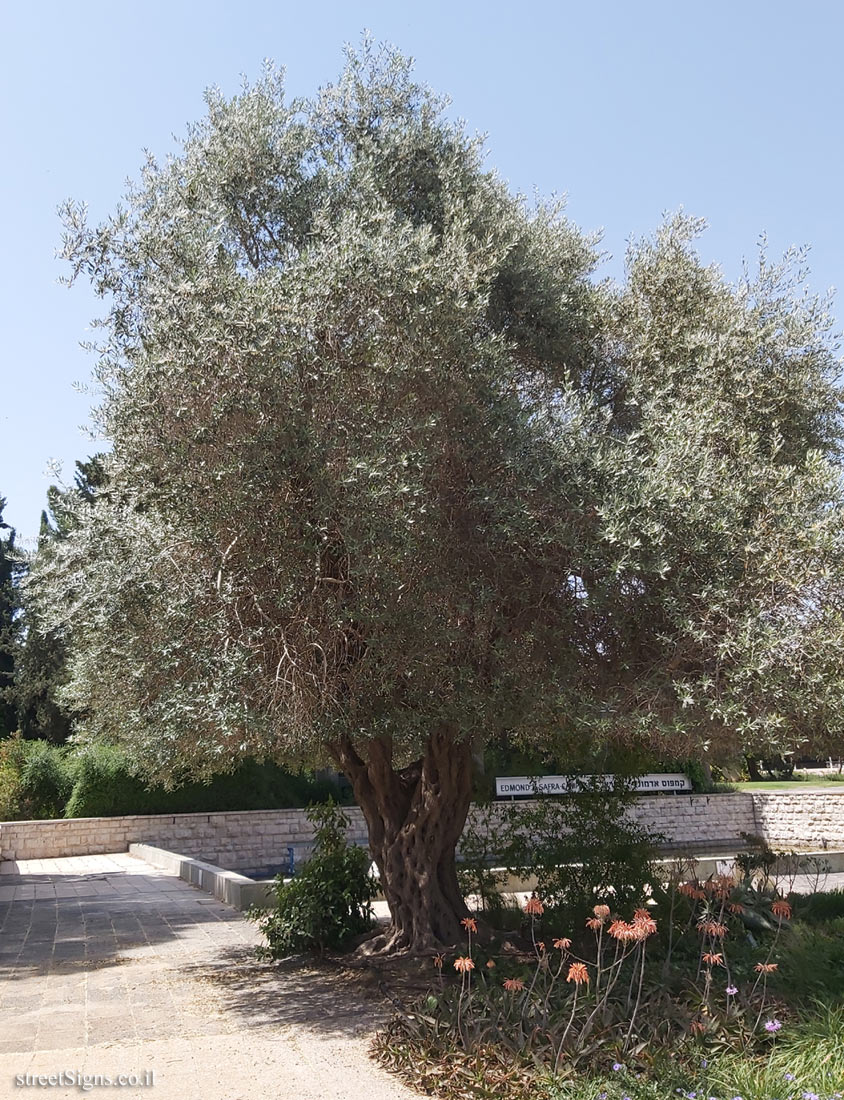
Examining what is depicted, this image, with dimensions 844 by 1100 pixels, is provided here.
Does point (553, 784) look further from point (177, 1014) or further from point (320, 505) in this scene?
point (320, 505)

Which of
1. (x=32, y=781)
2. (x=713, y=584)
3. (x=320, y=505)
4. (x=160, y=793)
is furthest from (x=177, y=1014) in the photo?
(x=32, y=781)

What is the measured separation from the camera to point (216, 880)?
15.3 metres

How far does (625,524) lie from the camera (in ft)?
21.4

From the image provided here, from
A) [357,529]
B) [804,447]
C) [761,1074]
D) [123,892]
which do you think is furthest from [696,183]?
[123,892]

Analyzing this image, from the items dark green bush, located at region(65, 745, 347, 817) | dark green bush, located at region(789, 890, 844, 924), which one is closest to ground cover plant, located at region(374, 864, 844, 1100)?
dark green bush, located at region(789, 890, 844, 924)

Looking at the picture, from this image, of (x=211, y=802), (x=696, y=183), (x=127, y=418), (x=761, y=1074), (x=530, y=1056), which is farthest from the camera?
(x=211, y=802)

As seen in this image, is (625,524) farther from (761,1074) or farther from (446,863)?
(446,863)

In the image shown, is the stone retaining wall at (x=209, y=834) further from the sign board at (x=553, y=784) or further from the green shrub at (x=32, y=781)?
the sign board at (x=553, y=784)

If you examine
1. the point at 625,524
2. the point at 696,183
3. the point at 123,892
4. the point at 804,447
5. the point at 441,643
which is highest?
the point at 696,183

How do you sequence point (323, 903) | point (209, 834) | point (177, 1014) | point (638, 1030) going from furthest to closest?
point (209, 834), point (323, 903), point (177, 1014), point (638, 1030)

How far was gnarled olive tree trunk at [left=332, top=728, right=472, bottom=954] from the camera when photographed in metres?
8.84

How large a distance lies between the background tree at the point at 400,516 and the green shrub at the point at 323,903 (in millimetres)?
1331

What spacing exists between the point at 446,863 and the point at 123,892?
8915mm

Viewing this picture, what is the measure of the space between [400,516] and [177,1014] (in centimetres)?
449
